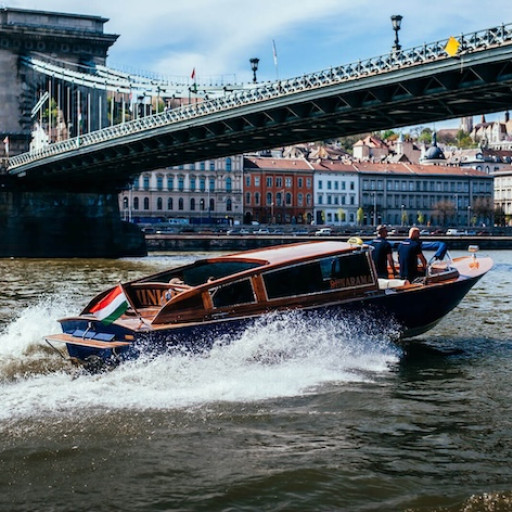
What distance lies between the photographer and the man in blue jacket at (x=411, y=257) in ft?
53.3

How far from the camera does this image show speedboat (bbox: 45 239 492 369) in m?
13.0

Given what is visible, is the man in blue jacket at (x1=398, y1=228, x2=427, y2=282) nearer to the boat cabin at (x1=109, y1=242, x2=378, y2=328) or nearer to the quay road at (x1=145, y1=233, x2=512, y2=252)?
the boat cabin at (x1=109, y1=242, x2=378, y2=328)

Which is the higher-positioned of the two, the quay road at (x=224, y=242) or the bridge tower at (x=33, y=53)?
the bridge tower at (x=33, y=53)

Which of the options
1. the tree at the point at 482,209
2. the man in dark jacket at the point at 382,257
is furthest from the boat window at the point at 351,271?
the tree at the point at 482,209

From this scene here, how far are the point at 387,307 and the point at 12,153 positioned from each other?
5797cm

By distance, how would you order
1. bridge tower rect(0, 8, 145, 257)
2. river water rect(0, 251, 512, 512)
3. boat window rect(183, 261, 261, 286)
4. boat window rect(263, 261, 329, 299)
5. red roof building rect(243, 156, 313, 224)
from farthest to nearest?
red roof building rect(243, 156, 313, 224)
bridge tower rect(0, 8, 145, 257)
boat window rect(183, 261, 261, 286)
boat window rect(263, 261, 329, 299)
river water rect(0, 251, 512, 512)

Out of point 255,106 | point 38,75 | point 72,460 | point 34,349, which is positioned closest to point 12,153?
point 38,75

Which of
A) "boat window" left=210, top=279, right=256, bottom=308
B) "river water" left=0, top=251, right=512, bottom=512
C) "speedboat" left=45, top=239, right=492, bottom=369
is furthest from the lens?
"boat window" left=210, top=279, right=256, bottom=308

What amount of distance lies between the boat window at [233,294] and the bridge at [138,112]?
1857 centimetres

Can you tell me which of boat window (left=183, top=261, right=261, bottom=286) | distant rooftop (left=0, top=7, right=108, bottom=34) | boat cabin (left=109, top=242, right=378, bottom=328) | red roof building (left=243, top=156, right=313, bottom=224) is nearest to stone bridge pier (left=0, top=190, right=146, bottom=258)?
distant rooftop (left=0, top=7, right=108, bottom=34)

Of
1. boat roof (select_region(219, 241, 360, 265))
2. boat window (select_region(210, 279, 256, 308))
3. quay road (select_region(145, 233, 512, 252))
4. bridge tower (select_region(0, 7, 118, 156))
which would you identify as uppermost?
bridge tower (select_region(0, 7, 118, 156))

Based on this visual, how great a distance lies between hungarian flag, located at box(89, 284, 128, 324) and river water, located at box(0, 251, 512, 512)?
0.89 m

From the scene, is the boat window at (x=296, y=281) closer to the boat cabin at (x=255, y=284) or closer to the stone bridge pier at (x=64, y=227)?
the boat cabin at (x=255, y=284)

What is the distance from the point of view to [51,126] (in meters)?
72.1
